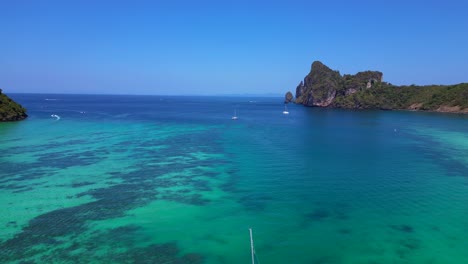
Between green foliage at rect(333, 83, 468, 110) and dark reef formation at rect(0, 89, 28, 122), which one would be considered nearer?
dark reef formation at rect(0, 89, 28, 122)

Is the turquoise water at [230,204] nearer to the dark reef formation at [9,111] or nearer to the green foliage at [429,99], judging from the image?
the dark reef formation at [9,111]

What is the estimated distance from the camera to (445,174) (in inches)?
1761

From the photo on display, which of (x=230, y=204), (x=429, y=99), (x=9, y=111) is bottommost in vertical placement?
(x=230, y=204)

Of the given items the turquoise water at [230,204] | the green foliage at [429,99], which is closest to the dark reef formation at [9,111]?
the turquoise water at [230,204]

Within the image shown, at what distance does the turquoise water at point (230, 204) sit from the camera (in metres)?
23.9

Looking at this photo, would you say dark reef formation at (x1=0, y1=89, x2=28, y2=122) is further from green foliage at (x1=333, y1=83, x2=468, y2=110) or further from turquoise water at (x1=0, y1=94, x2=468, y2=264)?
green foliage at (x1=333, y1=83, x2=468, y2=110)

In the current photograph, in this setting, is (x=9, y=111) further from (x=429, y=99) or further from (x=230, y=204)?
(x=429, y=99)

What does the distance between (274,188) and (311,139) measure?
39.3m

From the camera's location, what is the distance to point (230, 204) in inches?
1308

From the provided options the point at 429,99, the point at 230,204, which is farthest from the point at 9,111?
the point at 429,99

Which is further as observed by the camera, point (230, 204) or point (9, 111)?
point (9, 111)

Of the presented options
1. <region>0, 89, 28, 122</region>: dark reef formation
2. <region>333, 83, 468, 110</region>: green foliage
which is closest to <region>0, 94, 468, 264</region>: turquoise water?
<region>0, 89, 28, 122</region>: dark reef formation

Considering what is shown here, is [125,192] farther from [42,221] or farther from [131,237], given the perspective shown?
[131,237]

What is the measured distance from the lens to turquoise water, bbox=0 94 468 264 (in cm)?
2391
